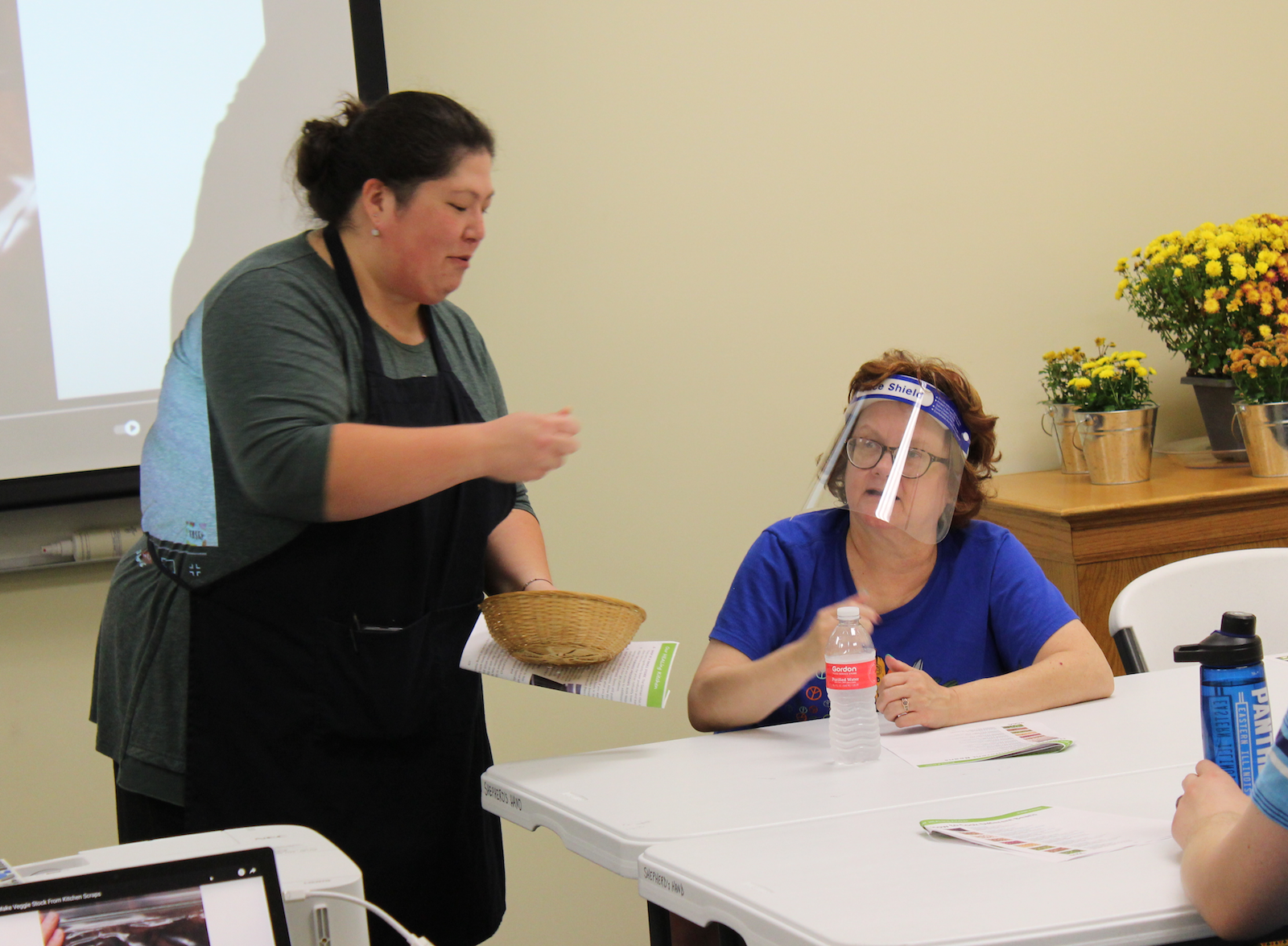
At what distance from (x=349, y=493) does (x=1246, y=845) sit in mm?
1024

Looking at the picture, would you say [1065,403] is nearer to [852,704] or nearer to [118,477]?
[852,704]

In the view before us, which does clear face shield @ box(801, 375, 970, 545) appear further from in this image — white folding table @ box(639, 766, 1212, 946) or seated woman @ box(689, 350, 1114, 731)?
white folding table @ box(639, 766, 1212, 946)

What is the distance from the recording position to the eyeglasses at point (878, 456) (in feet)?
5.51

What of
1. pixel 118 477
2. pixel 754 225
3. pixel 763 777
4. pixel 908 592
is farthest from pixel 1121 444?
pixel 118 477

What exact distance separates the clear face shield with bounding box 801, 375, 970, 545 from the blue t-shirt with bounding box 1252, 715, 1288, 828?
84cm

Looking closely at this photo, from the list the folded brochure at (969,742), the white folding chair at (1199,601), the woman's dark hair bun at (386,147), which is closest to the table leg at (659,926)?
the folded brochure at (969,742)

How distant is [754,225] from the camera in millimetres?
2877

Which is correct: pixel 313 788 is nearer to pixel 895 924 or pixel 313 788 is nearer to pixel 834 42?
pixel 895 924

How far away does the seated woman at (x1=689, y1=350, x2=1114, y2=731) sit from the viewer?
1646 mm

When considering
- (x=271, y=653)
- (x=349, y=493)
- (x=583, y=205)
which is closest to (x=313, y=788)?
(x=271, y=653)

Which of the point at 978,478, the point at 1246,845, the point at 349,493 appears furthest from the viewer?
the point at 978,478

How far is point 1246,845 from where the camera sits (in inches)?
34.4

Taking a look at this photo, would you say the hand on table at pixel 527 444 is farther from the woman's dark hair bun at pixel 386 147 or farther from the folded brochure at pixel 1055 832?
the folded brochure at pixel 1055 832

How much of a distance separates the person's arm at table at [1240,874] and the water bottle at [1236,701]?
18 cm
